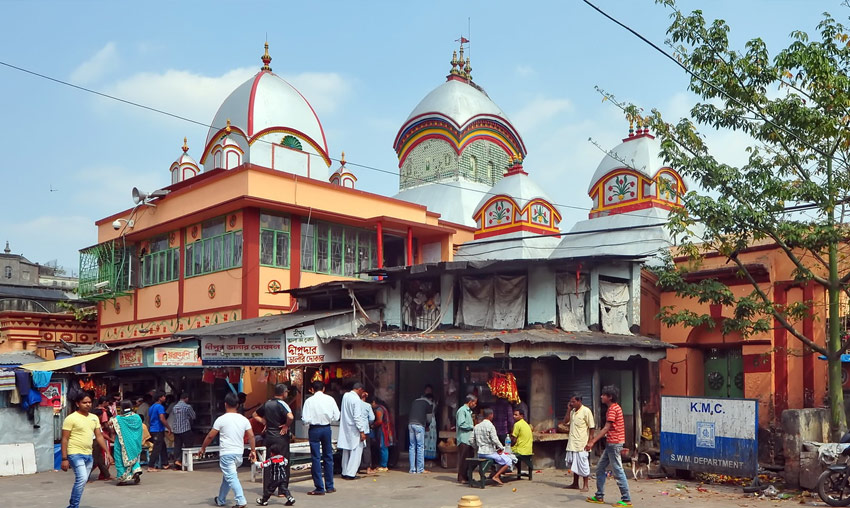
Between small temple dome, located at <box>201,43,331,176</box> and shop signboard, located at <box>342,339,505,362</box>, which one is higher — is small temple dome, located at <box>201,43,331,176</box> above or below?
above

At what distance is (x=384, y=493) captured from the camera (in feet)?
40.7

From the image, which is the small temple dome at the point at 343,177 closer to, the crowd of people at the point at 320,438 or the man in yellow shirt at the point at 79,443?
the crowd of people at the point at 320,438

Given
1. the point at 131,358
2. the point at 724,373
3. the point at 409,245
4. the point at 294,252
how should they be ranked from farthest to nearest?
the point at 409,245
the point at 294,252
the point at 724,373
the point at 131,358

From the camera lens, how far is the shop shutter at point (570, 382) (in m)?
15.9

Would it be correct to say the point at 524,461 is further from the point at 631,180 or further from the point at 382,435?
the point at 631,180

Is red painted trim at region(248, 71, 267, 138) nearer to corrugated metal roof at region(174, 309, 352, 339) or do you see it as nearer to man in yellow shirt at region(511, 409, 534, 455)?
corrugated metal roof at region(174, 309, 352, 339)

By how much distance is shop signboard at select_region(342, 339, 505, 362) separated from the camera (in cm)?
1448

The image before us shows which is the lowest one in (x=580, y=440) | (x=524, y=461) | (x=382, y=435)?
(x=524, y=461)

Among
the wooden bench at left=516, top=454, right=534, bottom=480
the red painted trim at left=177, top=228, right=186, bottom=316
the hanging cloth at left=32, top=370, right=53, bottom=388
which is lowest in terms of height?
the wooden bench at left=516, top=454, right=534, bottom=480

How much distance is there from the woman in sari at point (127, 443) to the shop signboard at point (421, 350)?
4.31 meters

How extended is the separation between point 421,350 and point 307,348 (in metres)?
2.36

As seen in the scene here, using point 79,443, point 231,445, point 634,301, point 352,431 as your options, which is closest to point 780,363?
point 634,301

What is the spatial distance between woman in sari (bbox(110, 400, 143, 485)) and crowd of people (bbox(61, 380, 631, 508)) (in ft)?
0.05

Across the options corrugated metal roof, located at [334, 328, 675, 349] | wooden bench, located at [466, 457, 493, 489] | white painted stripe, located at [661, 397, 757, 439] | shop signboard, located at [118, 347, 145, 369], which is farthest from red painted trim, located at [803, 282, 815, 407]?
shop signboard, located at [118, 347, 145, 369]
